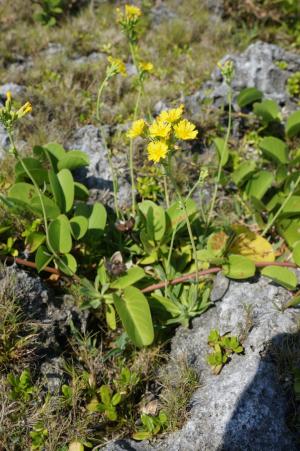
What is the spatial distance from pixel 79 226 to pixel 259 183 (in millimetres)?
1482

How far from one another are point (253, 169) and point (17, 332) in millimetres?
2118

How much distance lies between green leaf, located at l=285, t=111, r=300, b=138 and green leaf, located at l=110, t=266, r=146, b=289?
6.44 ft

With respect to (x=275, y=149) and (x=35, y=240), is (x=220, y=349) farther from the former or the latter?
(x=275, y=149)

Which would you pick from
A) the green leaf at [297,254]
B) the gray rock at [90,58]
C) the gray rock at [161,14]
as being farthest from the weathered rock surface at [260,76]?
the green leaf at [297,254]

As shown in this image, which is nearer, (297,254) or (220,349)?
(220,349)

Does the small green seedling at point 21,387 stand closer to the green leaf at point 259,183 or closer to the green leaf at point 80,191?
the green leaf at point 80,191

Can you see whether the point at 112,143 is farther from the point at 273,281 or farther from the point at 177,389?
the point at 177,389

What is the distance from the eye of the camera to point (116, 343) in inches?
100

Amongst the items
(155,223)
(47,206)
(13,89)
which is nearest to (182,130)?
(155,223)

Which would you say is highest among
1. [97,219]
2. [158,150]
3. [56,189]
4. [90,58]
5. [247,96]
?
[158,150]

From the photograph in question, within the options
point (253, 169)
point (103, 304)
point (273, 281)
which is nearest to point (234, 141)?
point (253, 169)

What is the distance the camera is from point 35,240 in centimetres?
272

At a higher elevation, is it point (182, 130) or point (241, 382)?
point (182, 130)

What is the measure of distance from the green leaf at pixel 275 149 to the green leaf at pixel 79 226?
158 centimetres
